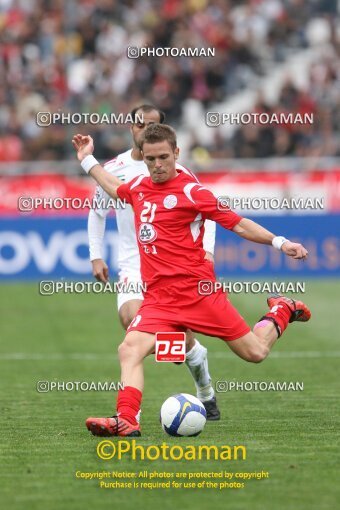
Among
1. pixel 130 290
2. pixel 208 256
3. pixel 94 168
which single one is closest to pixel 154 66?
pixel 130 290

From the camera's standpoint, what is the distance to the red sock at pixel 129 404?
8.34 metres

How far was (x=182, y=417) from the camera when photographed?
840 centimetres

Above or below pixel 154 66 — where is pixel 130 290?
below

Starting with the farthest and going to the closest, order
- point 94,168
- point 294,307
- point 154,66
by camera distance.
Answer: point 154,66
point 294,307
point 94,168

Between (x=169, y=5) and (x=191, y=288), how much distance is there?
1988 centimetres

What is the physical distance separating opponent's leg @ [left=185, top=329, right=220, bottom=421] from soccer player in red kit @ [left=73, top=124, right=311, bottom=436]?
0.73 metres

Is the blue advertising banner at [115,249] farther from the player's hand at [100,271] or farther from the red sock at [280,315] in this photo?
the red sock at [280,315]

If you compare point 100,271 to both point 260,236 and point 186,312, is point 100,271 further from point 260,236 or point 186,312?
point 260,236

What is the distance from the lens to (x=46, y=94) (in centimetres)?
2584

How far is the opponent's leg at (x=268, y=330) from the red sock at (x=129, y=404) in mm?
886

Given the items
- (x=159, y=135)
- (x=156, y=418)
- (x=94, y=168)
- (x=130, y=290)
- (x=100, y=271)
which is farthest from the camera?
(x=100, y=271)

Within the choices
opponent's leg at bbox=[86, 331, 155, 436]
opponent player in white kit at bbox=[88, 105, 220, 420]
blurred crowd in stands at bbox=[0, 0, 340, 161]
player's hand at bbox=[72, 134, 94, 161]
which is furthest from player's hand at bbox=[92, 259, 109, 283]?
blurred crowd in stands at bbox=[0, 0, 340, 161]

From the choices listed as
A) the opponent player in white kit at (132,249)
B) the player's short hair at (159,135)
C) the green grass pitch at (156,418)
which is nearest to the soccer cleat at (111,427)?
the green grass pitch at (156,418)

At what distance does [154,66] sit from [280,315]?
57.1ft
